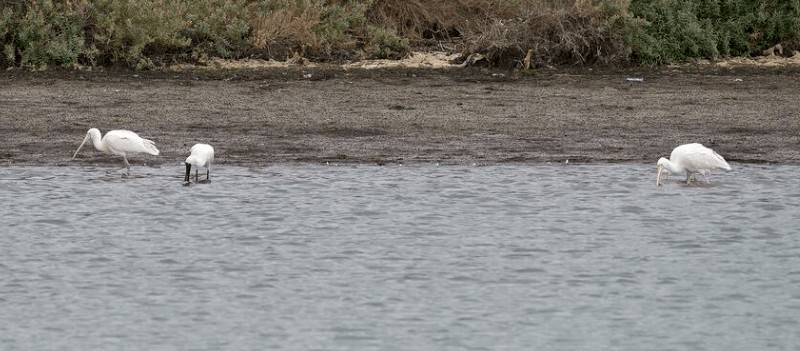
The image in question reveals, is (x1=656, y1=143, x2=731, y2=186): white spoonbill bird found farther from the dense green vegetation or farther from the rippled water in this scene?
the dense green vegetation

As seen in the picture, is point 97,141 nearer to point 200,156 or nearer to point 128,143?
point 128,143

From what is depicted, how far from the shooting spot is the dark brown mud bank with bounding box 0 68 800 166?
50.9 ft

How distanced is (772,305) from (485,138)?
258 inches

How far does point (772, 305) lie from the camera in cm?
988

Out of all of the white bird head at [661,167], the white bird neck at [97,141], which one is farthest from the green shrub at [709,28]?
the white bird neck at [97,141]

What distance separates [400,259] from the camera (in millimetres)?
11281

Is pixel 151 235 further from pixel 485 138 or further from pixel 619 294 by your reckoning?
pixel 485 138

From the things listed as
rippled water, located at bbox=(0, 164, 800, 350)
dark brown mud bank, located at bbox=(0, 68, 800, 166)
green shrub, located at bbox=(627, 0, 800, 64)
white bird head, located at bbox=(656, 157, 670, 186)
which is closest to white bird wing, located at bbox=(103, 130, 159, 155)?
rippled water, located at bbox=(0, 164, 800, 350)

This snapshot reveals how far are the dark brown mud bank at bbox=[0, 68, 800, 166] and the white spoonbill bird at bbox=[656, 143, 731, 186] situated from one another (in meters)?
1.28

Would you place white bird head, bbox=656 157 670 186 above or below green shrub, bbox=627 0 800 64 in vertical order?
below

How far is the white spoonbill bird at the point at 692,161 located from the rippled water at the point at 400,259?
0.25 metres

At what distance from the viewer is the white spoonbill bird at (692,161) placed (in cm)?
1379

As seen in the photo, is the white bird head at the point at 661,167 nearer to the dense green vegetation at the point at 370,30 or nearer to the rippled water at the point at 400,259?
the rippled water at the point at 400,259

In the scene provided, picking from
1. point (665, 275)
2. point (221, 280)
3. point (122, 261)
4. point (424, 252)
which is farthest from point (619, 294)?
point (122, 261)
